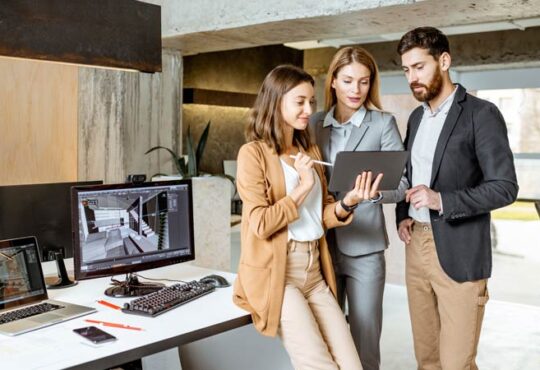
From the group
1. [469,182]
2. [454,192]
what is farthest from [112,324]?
[469,182]

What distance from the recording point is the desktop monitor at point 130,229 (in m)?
2.27

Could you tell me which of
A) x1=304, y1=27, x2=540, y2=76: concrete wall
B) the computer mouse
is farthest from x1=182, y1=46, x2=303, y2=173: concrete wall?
the computer mouse

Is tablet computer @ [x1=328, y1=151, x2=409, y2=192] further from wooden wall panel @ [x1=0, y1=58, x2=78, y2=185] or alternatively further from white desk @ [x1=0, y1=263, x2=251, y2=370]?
wooden wall panel @ [x1=0, y1=58, x2=78, y2=185]

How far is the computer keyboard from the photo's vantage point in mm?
2152

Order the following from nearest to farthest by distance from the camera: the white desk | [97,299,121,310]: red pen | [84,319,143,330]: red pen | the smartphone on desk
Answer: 1. the white desk
2. the smartphone on desk
3. [84,319,143,330]: red pen
4. [97,299,121,310]: red pen

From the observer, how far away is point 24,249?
219cm

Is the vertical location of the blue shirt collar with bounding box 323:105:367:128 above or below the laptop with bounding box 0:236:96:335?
above

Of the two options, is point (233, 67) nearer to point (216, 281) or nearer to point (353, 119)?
point (353, 119)

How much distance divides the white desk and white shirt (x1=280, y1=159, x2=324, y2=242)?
34cm

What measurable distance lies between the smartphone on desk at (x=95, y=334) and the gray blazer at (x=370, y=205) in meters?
1.04

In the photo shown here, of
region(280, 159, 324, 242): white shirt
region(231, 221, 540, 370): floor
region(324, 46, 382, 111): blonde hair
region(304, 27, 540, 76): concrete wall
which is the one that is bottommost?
region(231, 221, 540, 370): floor

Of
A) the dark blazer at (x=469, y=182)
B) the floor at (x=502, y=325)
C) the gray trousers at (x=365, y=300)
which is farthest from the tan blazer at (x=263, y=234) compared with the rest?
the dark blazer at (x=469, y=182)

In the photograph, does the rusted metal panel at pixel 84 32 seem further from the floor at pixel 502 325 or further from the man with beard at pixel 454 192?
the floor at pixel 502 325

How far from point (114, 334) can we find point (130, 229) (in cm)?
54
